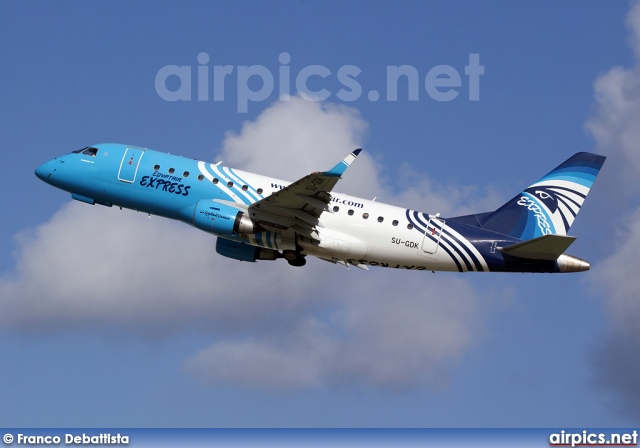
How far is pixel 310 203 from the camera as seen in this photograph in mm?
58344

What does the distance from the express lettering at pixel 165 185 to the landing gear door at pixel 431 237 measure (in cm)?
1351

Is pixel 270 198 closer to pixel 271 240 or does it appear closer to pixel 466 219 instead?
pixel 271 240

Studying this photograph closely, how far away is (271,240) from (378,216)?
6.09m

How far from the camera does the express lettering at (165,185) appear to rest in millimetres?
61500

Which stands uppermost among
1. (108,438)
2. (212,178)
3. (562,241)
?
(212,178)

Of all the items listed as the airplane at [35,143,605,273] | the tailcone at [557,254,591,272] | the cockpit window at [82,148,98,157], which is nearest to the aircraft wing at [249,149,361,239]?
the airplane at [35,143,605,273]

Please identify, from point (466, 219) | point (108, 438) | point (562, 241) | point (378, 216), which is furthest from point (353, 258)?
point (108, 438)

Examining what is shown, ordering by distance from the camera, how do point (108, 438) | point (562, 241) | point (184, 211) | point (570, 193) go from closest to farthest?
1. point (108, 438)
2. point (562, 241)
3. point (184, 211)
4. point (570, 193)

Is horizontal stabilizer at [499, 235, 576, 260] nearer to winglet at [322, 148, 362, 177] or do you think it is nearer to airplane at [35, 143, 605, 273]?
airplane at [35, 143, 605, 273]

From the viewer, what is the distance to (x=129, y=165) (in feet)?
205

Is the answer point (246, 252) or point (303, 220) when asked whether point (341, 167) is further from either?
point (246, 252)

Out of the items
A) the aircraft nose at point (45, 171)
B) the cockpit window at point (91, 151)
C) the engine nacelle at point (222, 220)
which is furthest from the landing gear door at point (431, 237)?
the aircraft nose at point (45, 171)

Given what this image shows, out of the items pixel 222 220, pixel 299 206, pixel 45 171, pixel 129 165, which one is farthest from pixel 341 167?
pixel 45 171

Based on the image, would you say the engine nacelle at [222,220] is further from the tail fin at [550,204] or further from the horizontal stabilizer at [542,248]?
the horizontal stabilizer at [542,248]
